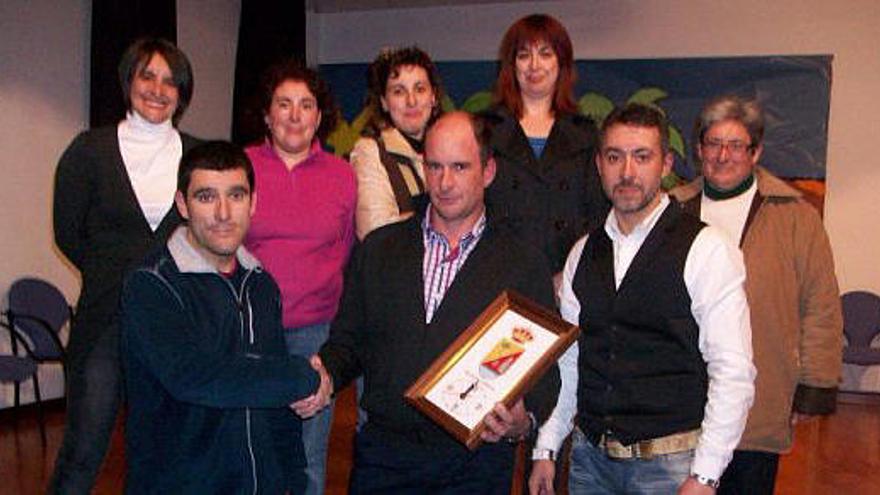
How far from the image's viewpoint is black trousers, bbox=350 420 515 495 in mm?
2344

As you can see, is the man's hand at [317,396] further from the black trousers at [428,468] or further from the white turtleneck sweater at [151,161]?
the white turtleneck sweater at [151,161]

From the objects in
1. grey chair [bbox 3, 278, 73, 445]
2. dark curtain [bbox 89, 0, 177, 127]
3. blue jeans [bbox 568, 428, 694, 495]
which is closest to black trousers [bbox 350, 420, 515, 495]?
blue jeans [bbox 568, 428, 694, 495]

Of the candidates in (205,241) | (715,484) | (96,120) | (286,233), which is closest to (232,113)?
(96,120)

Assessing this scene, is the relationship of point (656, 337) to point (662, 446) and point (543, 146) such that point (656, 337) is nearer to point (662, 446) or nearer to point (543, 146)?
point (662, 446)

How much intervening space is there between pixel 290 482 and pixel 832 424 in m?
6.15

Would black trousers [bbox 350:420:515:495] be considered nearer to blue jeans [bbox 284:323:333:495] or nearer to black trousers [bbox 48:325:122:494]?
blue jeans [bbox 284:323:333:495]

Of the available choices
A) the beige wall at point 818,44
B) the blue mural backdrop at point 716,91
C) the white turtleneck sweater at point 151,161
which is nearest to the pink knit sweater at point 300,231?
the white turtleneck sweater at point 151,161

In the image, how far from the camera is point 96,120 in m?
6.82

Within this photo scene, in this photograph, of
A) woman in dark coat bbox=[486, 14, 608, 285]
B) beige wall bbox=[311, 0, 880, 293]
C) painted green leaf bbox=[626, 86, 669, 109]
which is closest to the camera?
woman in dark coat bbox=[486, 14, 608, 285]

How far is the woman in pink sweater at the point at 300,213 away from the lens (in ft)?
9.89

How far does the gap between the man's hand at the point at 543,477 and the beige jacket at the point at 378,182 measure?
0.99 meters

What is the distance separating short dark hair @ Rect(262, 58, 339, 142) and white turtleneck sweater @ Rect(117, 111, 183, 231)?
358 mm

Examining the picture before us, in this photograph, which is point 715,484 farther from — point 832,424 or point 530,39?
point 832,424

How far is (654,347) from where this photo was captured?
2.40 meters
